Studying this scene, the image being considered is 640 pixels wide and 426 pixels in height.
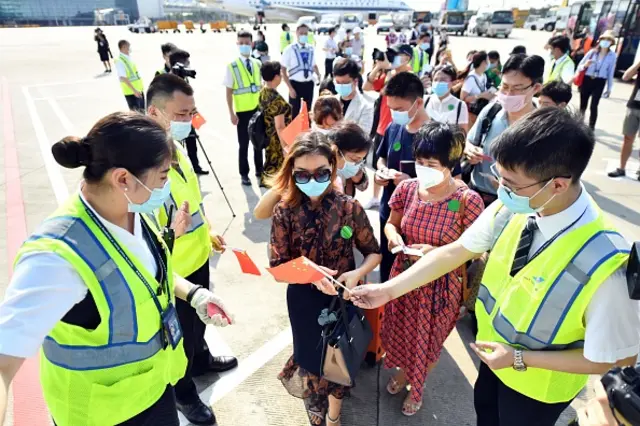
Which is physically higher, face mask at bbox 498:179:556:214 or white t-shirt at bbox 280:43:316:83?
face mask at bbox 498:179:556:214

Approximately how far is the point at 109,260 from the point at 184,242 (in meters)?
0.99

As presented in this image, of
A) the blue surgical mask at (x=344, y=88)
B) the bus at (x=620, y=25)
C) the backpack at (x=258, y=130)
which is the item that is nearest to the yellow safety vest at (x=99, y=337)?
the backpack at (x=258, y=130)

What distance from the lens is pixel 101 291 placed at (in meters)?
1.40

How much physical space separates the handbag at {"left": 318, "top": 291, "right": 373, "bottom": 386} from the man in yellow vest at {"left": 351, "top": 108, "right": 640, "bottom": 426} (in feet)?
2.31

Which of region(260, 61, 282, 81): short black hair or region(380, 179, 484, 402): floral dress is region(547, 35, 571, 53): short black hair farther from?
region(380, 179, 484, 402): floral dress

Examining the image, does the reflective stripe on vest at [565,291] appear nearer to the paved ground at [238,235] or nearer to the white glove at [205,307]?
the white glove at [205,307]

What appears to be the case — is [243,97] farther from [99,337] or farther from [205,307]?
[99,337]

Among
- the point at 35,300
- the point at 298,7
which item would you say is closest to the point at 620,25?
the point at 35,300

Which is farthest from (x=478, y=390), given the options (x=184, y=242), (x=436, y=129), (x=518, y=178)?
(x=184, y=242)

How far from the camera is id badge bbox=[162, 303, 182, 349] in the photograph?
1681mm

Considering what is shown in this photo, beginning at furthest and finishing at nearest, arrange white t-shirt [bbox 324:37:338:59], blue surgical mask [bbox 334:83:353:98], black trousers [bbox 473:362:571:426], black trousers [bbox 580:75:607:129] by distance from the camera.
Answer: white t-shirt [bbox 324:37:338:59], black trousers [bbox 580:75:607:129], blue surgical mask [bbox 334:83:353:98], black trousers [bbox 473:362:571:426]

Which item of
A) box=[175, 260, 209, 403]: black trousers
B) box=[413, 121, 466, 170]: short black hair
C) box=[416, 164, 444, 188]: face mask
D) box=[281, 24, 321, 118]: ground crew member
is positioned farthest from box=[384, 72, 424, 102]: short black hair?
box=[281, 24, 321, 118]: ground crew member

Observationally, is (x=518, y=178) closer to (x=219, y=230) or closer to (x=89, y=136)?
(x=89, y=136)

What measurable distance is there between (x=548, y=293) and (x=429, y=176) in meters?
1.11
